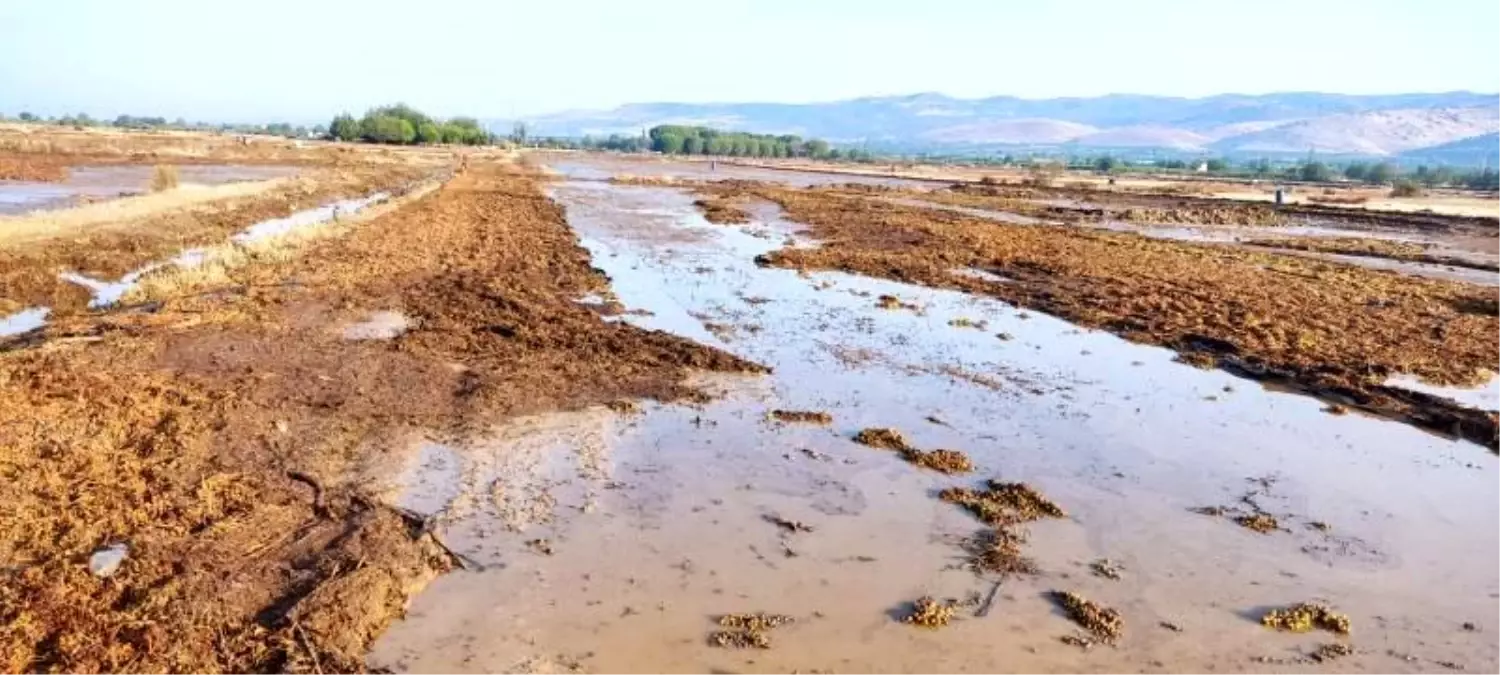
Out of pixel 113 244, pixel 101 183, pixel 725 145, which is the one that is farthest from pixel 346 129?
pixel 113 244

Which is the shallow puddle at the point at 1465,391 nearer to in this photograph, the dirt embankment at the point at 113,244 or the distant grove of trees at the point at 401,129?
the dirt embankment at the point at 113,244

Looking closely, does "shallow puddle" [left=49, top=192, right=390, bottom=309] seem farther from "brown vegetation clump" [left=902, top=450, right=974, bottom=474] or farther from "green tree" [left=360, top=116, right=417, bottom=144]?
"green tree" [left=360, top=116, right=417, bottom=144]

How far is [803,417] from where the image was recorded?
11.1 meters

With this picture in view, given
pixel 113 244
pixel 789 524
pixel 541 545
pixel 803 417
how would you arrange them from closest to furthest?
pixel 541 545, pixel 789 524, pixel 803 417, pixel 113 244

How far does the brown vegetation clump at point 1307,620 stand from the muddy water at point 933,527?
106 mm

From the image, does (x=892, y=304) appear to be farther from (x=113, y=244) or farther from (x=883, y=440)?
(x=113, y=244)

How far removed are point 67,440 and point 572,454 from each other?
14.5 ft

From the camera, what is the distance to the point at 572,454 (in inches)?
376

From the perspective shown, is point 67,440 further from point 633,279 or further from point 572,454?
point 633,279

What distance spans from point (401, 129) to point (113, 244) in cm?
9827

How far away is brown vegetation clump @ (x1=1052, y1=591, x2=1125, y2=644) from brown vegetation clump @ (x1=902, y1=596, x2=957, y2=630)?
2.61 feet

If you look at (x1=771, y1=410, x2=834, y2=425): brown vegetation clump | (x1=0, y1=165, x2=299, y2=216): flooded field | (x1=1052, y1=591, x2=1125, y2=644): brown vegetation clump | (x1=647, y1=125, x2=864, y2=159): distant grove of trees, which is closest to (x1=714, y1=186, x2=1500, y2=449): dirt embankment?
(x1=771, y1=410, x2=834, y2=425): brown vegetation clump

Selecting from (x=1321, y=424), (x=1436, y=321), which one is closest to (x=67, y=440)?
(x=1321, y=424)

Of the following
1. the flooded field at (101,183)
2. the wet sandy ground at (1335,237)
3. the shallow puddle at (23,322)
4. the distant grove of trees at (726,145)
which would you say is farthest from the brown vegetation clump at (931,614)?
the distant grove of trees at (726,145)
